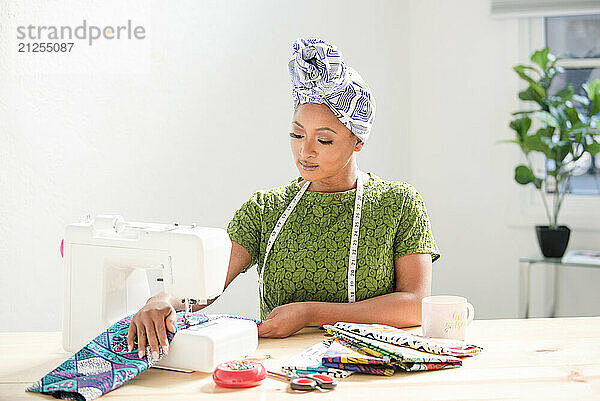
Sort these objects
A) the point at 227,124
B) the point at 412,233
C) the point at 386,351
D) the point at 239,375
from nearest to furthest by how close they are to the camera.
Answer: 1. the point at 239,375
2. the point at 386,351
3. the point at 412,233
4. the point at 227,124

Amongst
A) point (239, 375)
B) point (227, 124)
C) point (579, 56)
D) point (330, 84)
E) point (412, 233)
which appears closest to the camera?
point (239, 375)

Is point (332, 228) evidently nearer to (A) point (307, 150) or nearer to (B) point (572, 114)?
(A) point (307, 150)

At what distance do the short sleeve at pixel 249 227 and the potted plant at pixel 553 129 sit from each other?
1.88 meters

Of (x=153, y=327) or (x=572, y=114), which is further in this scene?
(x=572, y=114)

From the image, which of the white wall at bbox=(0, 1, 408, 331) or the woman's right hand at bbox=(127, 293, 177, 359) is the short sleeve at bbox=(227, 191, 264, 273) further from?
the white wall at bbox=(0, 1, 408, 331)

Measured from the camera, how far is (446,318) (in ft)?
5.48

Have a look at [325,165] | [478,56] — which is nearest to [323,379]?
[325,165]

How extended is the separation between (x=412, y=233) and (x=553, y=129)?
1778mm

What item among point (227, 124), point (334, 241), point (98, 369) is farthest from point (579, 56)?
point (98, 369)

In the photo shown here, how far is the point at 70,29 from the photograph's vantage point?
122 inches

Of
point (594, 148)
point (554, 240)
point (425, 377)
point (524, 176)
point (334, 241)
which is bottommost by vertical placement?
point (425, 377)

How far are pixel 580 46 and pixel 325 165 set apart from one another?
2.52 m

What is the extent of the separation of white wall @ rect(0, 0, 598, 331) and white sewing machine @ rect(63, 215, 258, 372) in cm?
157

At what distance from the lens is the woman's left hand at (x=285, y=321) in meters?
1.72
